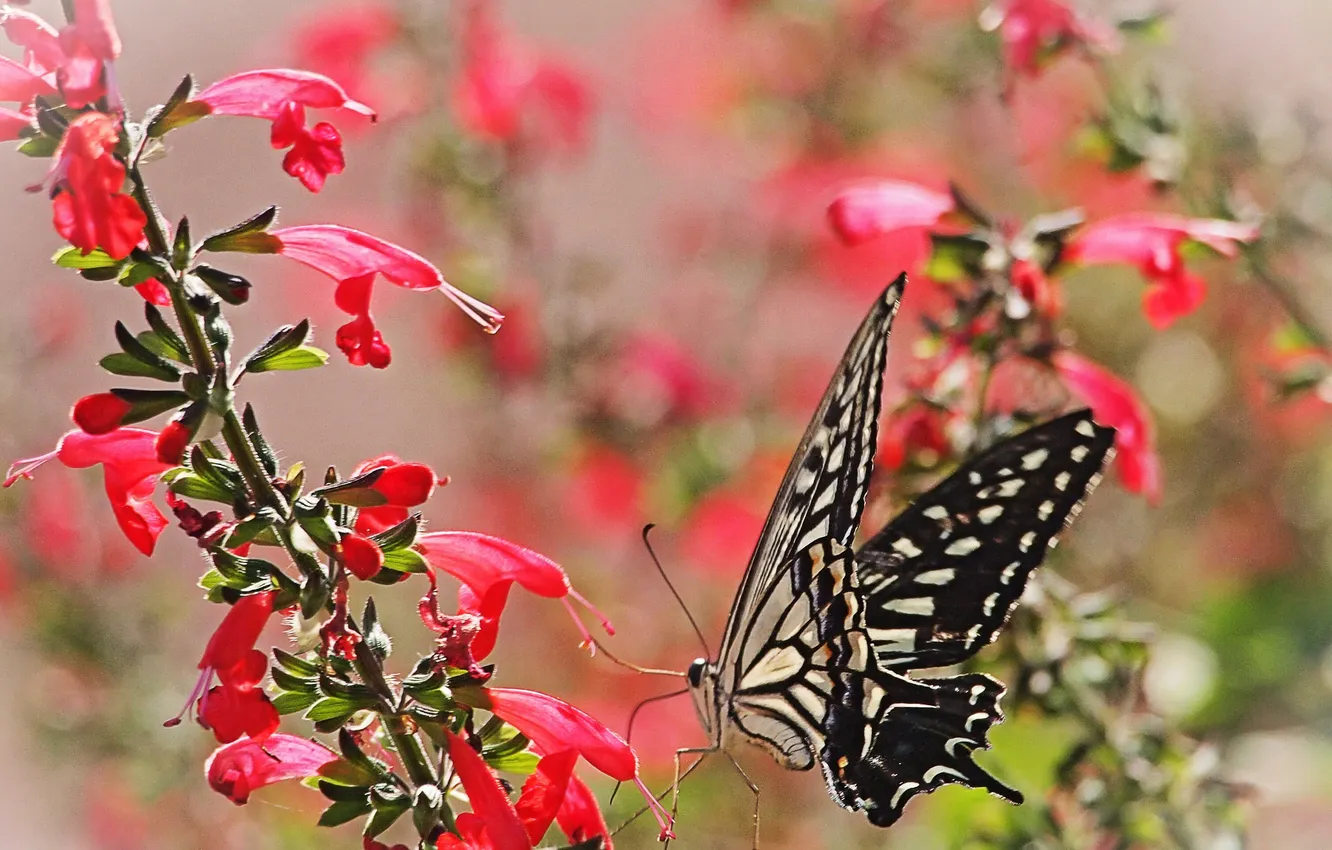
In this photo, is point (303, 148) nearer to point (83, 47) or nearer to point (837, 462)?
point (83, 47)

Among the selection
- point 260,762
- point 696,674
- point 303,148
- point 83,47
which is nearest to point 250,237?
point 303,148

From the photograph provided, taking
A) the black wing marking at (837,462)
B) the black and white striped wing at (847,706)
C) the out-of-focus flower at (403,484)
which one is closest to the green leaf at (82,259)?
the out-of-focus flower at (403,484)

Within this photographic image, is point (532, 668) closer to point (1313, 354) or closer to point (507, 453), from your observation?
point (507, 453)

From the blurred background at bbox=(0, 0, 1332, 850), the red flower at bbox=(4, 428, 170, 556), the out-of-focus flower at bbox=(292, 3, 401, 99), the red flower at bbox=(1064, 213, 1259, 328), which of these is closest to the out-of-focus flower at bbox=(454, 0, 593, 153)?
the blurred background at bbox=(0, 0, 1332, 850)

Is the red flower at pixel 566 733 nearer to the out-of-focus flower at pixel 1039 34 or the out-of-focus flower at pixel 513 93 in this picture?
the out-of-focus flower at pixel 1039 34

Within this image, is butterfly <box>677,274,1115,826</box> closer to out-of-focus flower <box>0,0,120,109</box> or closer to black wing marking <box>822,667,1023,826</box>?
black wing marking <box>822,667,1023,826</box>

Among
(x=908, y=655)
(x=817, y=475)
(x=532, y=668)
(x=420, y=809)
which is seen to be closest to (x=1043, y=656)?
(x=908, y=655)

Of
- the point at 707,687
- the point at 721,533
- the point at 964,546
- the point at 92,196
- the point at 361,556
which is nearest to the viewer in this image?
the point at 92,196

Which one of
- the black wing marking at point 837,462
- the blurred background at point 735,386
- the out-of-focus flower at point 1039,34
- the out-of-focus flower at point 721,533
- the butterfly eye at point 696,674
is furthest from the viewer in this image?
Result: the out-of-focus flower at point 721,533
